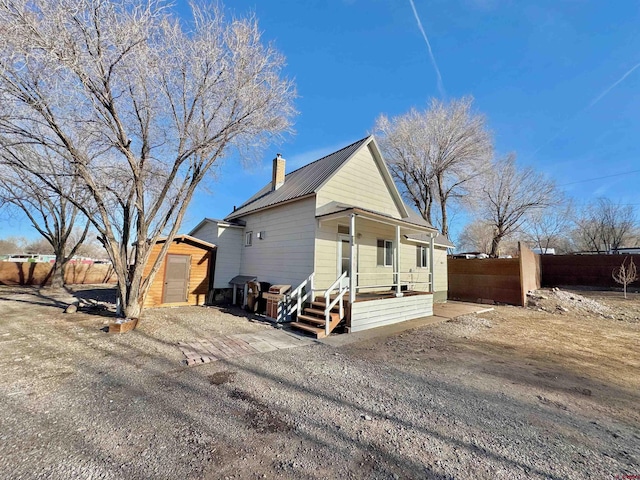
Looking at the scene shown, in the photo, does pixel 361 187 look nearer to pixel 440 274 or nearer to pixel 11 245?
pixel 440 274

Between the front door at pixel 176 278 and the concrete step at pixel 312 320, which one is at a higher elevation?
the front door at pixel 176 278

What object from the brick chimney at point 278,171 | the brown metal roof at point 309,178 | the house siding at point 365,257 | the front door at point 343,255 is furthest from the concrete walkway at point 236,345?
the brick chimney at point 278,171

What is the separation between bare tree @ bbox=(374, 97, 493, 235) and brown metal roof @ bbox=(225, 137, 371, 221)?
10804mm

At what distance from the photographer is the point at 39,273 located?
1686 centimetres

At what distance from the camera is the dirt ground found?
7.47 feet

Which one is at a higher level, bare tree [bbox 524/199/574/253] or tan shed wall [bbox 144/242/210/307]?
bare tree [bbox 524/199/574/253]

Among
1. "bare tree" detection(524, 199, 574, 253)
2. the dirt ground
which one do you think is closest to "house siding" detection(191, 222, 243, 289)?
the dirt ground

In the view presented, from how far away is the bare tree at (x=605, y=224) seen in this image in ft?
99.0

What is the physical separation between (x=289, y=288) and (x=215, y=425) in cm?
558

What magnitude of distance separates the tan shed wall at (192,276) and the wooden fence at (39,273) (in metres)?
13.5

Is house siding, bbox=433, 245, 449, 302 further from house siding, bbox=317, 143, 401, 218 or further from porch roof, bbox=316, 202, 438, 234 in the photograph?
porch roof, bbox=316, 202, 438, 234

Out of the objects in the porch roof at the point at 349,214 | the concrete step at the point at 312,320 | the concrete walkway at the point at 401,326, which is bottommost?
the concrete walkway at the point at 401,326

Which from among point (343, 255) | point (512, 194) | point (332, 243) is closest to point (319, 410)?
point (332, 243)

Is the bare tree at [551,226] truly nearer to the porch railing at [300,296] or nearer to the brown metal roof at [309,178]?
the brown metal roof at [309,178]
